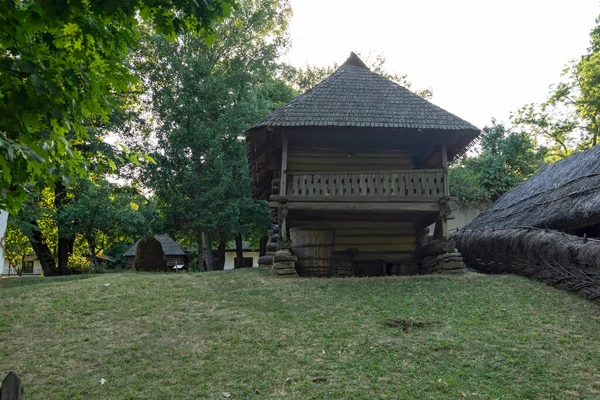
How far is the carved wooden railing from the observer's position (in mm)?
13328

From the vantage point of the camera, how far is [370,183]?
1341cm

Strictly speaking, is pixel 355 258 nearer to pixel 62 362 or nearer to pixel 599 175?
pixel 599 175

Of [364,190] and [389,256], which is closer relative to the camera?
[364,190]

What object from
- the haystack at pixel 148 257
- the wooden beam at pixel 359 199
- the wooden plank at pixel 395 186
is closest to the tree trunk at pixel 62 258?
the haystack at pixel 148 257

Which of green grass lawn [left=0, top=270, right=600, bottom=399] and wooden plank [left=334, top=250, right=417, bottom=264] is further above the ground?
wooden plank [left=334, top=250, right=417, bottom=264]

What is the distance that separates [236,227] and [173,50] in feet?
32.8

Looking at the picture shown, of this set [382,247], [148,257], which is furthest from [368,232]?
[148,257]

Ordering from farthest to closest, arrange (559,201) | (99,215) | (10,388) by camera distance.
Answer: (99,215) < (559,201) < (10,388)

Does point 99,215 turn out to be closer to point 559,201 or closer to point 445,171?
point 445,171

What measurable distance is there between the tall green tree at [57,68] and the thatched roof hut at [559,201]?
33.8ft

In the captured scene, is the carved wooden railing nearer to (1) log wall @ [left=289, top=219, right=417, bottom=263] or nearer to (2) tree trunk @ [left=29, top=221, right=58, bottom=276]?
(1) log wall @ [left=289, top=219, right=417, bottom=263]

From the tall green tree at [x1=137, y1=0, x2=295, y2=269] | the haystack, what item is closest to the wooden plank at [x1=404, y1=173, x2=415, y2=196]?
the tall green tree at [x1=137, y1=0, x2=295, y2=269]

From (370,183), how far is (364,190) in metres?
0.29

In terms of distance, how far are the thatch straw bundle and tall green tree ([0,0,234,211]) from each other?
8.52 metres
